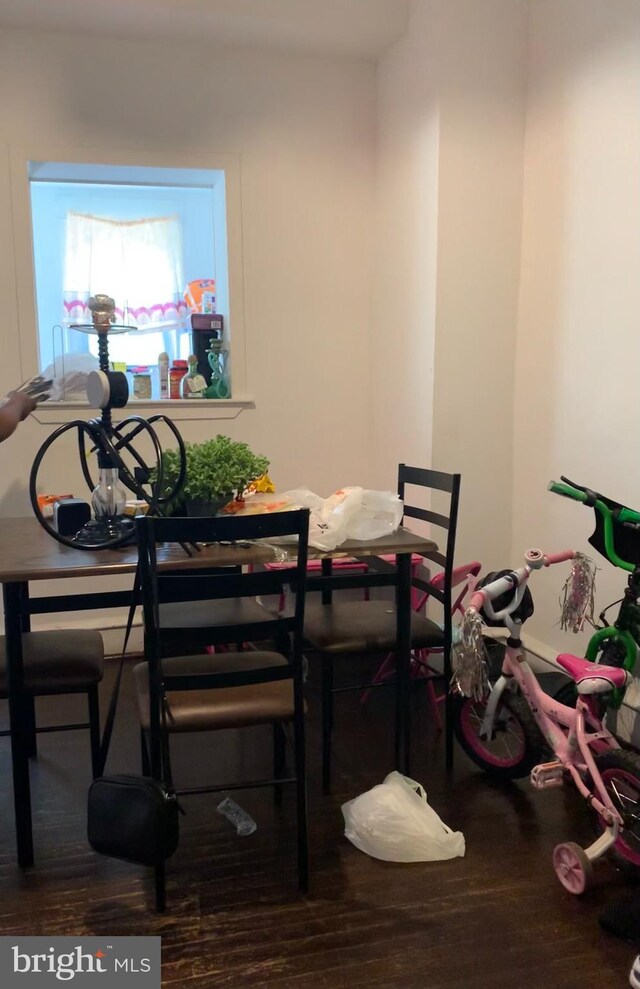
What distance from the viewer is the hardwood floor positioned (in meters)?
1.70

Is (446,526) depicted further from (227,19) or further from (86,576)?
(227,19)

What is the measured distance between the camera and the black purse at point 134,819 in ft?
5.78

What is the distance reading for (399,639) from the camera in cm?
234

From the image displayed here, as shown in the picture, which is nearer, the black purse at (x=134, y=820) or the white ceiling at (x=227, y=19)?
the black purse at (x=134, y=820)

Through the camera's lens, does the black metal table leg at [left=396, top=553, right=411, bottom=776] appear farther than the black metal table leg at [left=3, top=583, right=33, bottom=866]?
Yes

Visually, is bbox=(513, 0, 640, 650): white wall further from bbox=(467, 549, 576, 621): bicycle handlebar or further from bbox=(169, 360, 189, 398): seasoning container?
bbox=(169, 360, 189, 398): seasoning container

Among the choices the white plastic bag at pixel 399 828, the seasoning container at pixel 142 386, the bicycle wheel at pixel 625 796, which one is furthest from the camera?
the seasoning container at pixel 142 386

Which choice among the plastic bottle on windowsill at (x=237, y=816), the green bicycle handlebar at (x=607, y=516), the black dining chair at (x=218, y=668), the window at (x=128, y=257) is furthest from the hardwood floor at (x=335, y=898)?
the window at (x=128, y=257)

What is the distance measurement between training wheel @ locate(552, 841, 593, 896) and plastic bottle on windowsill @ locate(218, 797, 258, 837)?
0.82m

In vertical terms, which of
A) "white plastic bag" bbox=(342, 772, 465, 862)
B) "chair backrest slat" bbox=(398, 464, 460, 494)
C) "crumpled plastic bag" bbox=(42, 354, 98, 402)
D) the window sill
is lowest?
"white plastic bag" bbox=(342, 772, 465, 862)

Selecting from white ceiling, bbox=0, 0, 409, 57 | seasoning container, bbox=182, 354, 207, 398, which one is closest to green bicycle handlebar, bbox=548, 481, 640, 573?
seasoning container, bbox=182, 354, 207, 398

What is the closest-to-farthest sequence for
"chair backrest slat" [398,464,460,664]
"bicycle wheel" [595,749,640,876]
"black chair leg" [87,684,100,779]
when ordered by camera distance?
"bicycle wheel" [595,749,640,876]
"black chair leg" [87,684,100,779]
"chair backrest slat" [398,464,460,664]

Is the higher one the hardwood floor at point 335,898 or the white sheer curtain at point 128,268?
the white sheer curtain at point 128,268

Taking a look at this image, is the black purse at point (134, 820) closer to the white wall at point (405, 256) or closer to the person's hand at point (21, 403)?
the person's hand at point (21, 403)
